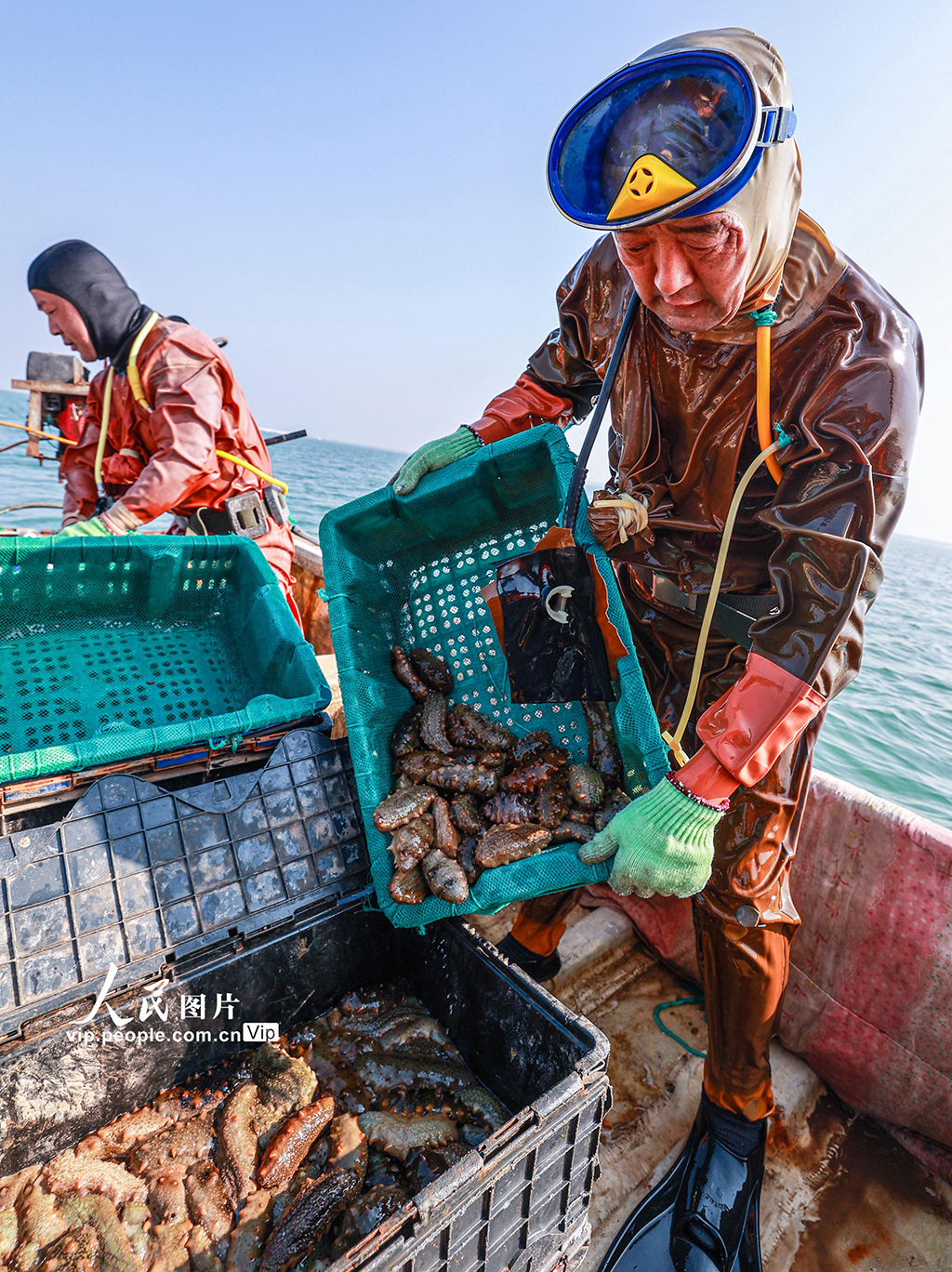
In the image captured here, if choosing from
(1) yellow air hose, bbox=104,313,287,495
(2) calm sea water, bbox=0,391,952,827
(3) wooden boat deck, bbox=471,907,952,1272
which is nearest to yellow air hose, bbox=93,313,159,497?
(1) yellow air hose, bbox=104,313,287,495

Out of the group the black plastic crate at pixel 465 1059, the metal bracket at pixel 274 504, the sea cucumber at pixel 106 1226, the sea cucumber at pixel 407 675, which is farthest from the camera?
the metal bracket at pixel 274 504

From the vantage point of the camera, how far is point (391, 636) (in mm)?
2342

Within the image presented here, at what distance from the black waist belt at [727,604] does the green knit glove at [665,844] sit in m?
0.50

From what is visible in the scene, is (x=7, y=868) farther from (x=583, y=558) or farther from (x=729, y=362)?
(x=729, y=362)

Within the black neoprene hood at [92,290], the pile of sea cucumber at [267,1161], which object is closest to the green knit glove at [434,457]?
the pile of sea cucumber at [267,1161]

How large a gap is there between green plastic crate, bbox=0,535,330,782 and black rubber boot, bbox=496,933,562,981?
1248mm

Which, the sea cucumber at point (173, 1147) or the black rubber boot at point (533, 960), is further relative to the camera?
the black rubber boot at point (533, 960)

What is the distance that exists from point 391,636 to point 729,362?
1398mm

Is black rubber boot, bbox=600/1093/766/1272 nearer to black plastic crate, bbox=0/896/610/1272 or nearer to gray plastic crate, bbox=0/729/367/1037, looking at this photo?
black plastic crate, bbox=0/896/610/1272

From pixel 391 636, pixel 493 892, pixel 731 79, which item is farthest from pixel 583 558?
pixel 731 79

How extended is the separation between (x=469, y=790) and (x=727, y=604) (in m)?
0.95

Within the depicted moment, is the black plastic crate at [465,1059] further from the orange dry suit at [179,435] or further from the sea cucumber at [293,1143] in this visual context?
the orange dry suit at [179,435]

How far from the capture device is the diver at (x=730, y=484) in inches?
52.1

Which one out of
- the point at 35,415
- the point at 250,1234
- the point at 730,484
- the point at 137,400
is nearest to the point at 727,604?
the point at 730,484
